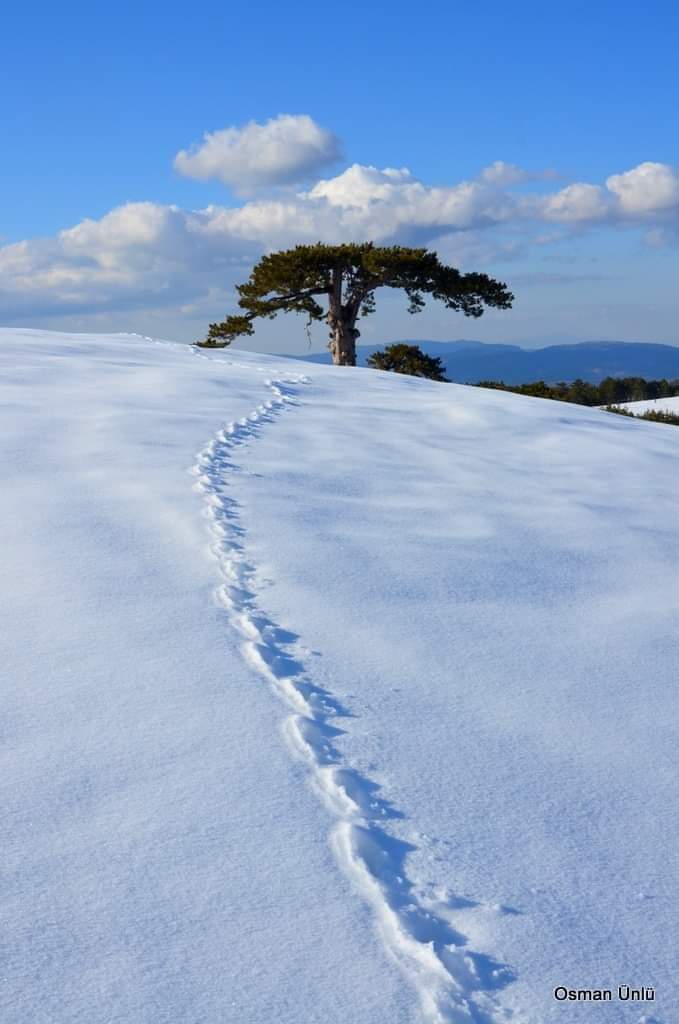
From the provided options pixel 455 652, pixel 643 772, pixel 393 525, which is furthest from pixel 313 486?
pixel 643 772

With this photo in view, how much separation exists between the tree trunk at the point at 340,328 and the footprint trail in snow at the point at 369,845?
23.1 m

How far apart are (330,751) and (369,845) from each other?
524 millimetres

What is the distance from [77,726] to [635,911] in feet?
5.69

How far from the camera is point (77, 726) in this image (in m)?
3.08

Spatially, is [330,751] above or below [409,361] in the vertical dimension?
below

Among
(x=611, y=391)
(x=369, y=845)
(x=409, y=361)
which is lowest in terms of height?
(x=369, y=845)

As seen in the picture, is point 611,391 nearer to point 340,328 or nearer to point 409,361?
point 409,361

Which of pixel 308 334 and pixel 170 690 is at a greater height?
pixel 308 334

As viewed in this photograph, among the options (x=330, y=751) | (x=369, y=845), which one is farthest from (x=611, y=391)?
(x=369, y=845)

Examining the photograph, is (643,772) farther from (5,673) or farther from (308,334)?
(308,334)

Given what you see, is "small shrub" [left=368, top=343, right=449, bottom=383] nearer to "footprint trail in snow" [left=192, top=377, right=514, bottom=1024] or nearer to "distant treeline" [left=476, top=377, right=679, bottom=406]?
"distant treeline" [left=476, top=377, right=679, bottom=406]

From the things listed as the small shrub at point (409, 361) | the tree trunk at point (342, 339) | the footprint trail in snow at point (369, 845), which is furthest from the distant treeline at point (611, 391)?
the footprint trail in snow at point (369, 845)

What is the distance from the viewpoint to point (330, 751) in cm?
305

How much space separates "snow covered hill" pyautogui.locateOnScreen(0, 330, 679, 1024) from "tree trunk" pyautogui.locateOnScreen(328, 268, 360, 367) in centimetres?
2099
